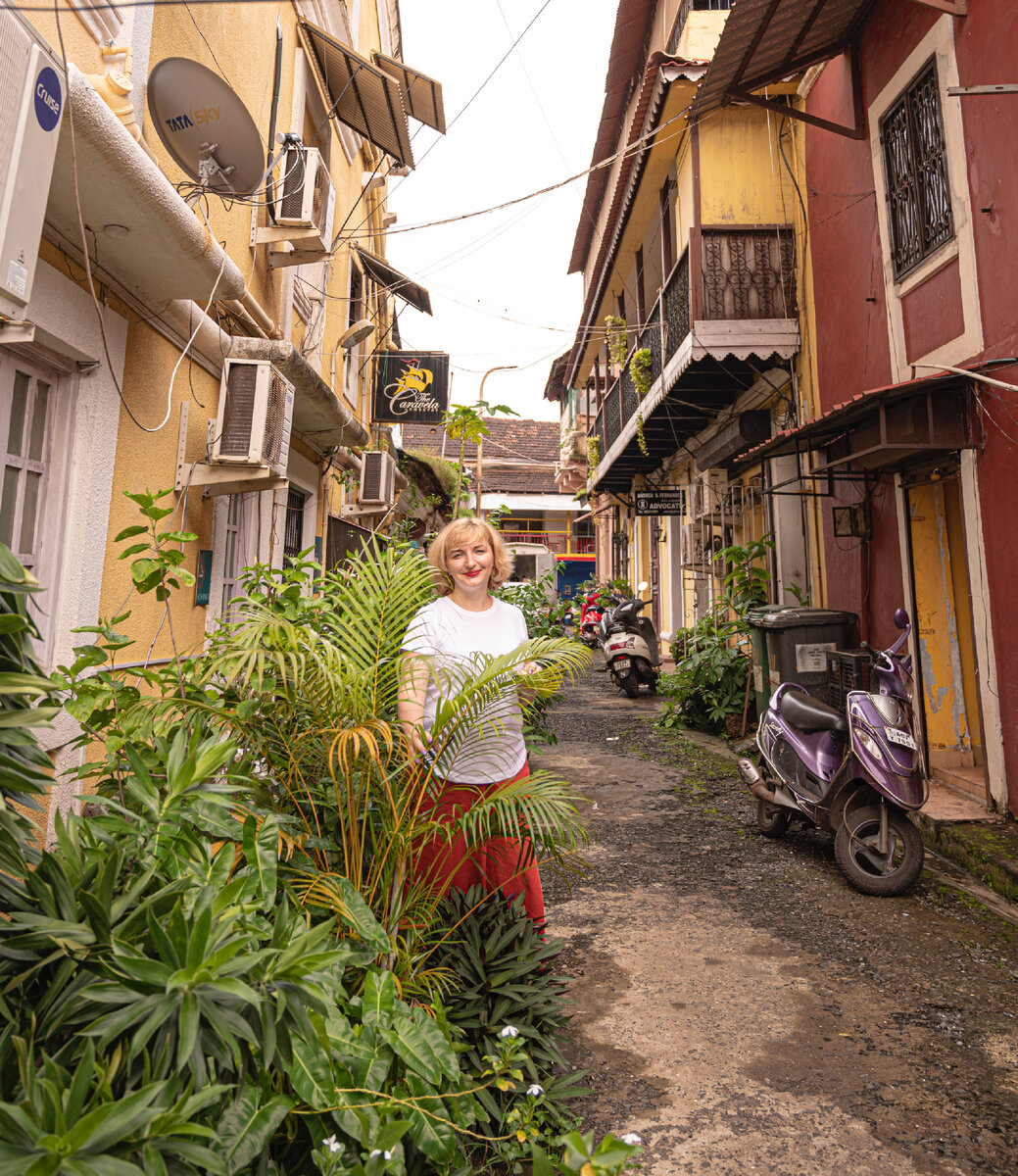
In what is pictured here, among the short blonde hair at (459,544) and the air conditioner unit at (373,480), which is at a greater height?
the air conditioner unit at (373,480)

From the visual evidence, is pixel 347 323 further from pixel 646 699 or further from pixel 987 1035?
pixel 987 1035

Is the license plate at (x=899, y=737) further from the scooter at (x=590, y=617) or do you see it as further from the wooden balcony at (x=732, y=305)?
the scooter at (x=590, y=617)

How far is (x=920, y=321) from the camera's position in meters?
5.70

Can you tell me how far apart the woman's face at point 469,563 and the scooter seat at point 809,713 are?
2.52 m

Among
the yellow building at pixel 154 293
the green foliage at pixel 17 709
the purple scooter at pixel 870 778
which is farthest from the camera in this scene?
the purple scooter at pixel 870 778

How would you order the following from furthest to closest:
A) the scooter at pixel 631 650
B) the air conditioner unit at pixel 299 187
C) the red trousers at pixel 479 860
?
the scooter at pixel 631 650 < the air conditioner unit at pixel 299 187 < the red trousers at pixel 479 860

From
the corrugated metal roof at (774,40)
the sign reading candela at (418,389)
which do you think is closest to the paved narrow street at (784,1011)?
the corrugated metal roof at (774,40)

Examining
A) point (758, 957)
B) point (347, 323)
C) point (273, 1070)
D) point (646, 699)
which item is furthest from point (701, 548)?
point (273, 1070)

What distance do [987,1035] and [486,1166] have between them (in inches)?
72.1

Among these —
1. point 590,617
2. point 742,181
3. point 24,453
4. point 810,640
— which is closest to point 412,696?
point 24,453

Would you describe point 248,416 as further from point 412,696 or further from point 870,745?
point 870,745

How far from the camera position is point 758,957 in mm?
3248

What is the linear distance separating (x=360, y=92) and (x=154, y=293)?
17.3 feet

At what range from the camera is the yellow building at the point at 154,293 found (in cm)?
265
